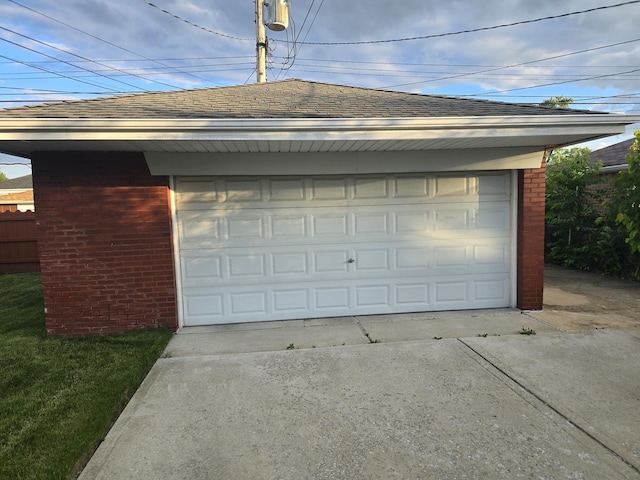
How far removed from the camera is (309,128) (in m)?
4.77

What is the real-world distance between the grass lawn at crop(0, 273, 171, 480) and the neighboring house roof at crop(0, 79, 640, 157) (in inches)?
100

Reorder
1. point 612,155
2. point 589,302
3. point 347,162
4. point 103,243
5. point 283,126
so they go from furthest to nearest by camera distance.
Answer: point 612,155 → point 589,302 → point 347,162 → point 103,243 → point 283,126

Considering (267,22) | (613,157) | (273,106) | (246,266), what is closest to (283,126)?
(273,106)

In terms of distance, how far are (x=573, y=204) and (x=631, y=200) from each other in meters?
2.18

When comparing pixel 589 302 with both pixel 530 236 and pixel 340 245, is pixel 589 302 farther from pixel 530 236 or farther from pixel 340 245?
pixel 340 245

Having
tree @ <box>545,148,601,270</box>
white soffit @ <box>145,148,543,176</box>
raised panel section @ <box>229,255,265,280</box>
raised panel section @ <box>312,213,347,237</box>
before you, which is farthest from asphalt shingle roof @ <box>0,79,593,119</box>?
tree @ <box>545,148,601,270</box>

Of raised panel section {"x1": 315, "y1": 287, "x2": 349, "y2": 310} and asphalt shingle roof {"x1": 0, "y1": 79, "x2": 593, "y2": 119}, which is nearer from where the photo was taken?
asphalt shingle roof {"x1": 0, "y1": 79, "x2": 593, "y2": 119}

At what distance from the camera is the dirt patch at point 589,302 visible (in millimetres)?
5742

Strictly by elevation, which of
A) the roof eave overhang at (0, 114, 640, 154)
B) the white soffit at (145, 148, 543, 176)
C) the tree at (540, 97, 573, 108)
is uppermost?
the tree at (540, 97, 573, 108)

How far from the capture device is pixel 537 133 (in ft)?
16.5

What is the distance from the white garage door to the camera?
604 cm

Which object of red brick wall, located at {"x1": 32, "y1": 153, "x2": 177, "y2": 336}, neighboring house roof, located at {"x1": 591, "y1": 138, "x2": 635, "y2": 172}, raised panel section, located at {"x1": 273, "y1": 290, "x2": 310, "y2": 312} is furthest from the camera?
neighboring house roof, located at {"x1": 591, "y1": 138, "x2": 635, "y2": 172}

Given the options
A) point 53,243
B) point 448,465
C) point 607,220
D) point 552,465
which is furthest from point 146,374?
point 607,220

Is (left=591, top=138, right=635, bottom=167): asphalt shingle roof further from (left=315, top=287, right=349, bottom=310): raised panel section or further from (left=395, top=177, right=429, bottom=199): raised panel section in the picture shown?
(left=315, top=287, right=349, bottom=310): raised panel section
